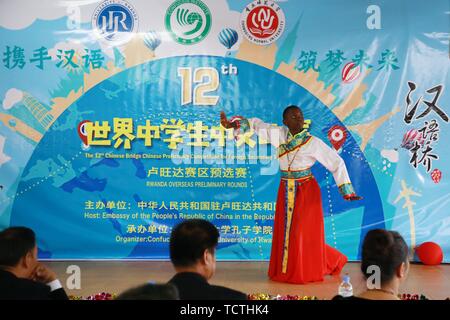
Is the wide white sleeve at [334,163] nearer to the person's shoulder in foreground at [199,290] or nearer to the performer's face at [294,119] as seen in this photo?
the performer's face at [294,119]

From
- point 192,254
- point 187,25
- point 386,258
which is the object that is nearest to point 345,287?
point 386,258

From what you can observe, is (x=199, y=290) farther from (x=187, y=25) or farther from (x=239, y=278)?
(x=187, y=25)

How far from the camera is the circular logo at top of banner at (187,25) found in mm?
5164

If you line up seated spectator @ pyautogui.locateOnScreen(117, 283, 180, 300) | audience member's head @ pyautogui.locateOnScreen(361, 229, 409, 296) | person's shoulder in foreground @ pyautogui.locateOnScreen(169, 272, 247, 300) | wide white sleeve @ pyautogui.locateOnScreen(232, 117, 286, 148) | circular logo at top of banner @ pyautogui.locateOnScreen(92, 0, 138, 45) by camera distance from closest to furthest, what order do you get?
seated spectator @ pyautogui.locateOnScreen(117, 283, 180, 300)
person's shoulder in foreground @ pyautogui.locateOnScreen(169, 272, 247, 300)
audience member's head @ pyautogui.locateOnScreen(361, 229, 409, 296)
wide white sleeve @ pyautogui.locateOnScreen(232, 117, 286, 148)
circular logo at top of banner @ pyautogui.locateOnScreen(92, 0, 138, 45)

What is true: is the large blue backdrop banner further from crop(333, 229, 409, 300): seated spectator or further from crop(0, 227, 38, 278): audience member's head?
crop(333, 229, 409, 300): seated spectator

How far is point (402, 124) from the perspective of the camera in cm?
515

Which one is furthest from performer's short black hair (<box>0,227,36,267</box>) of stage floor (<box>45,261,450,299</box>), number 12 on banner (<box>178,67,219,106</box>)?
number 12 on banner (<box>178,67,219,106</box>)

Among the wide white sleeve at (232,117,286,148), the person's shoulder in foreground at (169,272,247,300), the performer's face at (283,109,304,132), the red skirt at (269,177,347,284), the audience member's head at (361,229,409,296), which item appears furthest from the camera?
the wide white sleeve at (232,117,286,148)

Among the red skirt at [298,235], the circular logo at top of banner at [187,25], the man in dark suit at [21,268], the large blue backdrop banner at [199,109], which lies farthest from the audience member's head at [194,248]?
the circular logo at top of banner at [187,25]

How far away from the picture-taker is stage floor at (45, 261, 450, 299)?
13.1 feet

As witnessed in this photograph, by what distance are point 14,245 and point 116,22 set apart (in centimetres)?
363
